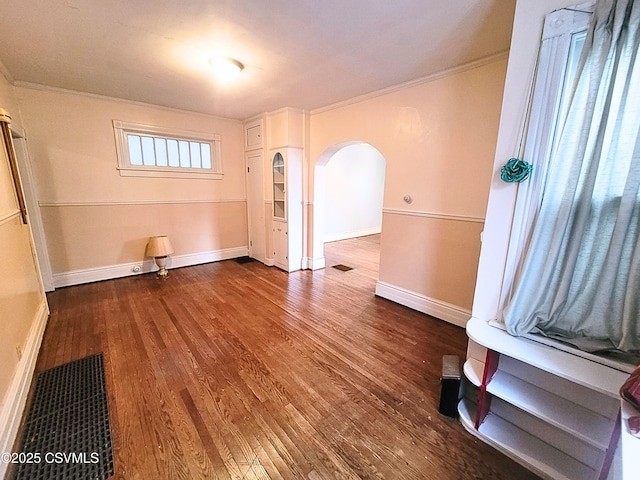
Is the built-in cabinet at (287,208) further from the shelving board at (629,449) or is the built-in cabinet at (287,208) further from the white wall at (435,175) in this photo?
the shelving board at (629,449)

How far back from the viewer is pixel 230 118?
454cm

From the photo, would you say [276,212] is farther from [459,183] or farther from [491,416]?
[491,416]

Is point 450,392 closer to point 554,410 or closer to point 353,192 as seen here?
point 554,410

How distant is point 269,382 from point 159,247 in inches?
117

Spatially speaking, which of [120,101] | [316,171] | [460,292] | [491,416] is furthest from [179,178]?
[491,416]

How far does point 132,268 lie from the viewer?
13.1ft

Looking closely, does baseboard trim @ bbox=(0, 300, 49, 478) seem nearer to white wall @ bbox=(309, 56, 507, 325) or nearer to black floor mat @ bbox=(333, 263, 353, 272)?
white wall @ bbox=(309, 56, 507, 325)

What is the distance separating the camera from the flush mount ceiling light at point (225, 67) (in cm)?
232

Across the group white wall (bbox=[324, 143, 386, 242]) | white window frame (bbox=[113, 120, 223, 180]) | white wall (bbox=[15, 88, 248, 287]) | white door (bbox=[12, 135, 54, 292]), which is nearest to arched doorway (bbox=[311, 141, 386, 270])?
white wall (bbox=[324, 143, 386, 242])

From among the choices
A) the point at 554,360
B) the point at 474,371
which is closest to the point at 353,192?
the point at 474,371

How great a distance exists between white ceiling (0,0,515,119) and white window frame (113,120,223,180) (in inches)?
26.1

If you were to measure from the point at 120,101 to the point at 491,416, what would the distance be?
516cm

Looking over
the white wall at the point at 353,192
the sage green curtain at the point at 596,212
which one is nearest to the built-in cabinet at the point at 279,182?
the white wall at the point at 353,192

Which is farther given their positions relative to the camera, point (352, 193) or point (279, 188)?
point (352, 193)
